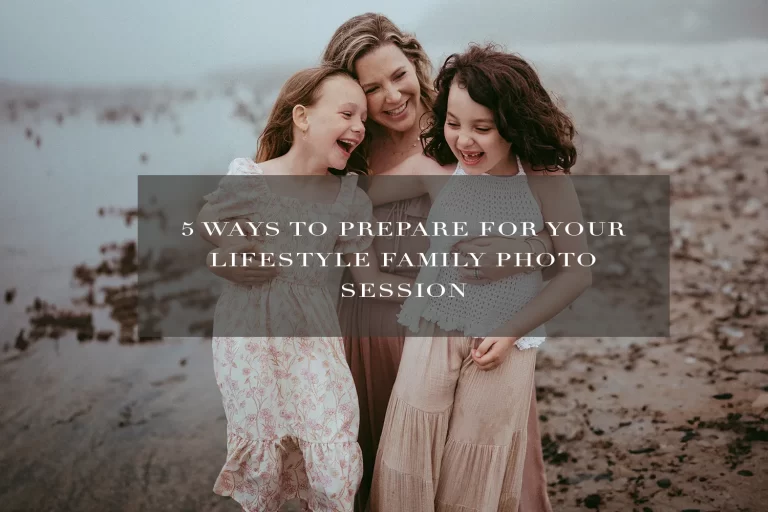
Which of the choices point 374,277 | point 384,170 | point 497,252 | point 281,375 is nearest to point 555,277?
point 497,252

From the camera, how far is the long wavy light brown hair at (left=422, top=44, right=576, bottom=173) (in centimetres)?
179

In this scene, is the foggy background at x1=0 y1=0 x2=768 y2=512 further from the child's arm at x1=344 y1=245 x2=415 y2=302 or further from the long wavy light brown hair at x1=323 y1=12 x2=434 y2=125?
the long wavy light brown hair at x1=323 y1=12 x2=434 y2=125

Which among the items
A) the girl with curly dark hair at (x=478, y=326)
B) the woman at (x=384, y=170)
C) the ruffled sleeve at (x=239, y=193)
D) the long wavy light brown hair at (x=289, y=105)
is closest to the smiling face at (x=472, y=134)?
the girl with curly dark hair at (x=478, y=326)

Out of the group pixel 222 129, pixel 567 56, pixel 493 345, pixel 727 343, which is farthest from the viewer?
pixel 567 56

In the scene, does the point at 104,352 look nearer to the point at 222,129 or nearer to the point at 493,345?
the point at 222,129

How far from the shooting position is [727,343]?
4.09m

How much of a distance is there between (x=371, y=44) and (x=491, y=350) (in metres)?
0.94

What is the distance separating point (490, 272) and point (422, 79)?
2.39 feet

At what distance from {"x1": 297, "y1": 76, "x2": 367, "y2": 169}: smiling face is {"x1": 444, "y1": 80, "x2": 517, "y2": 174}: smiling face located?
0.91ft

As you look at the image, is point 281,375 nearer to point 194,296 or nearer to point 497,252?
point 497,252

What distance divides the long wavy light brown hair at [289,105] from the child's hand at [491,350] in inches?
26.7

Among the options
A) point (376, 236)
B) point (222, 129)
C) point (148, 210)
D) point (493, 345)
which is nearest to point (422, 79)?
point (376, 236)

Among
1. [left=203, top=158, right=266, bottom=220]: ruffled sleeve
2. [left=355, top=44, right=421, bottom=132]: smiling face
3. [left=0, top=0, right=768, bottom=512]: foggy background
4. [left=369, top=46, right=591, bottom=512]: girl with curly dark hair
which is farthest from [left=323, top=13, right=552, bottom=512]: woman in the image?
[left=0, top=0, right=768, bottom=512]: foggy background

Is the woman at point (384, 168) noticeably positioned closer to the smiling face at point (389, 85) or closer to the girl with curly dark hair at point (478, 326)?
the smiling face at point (389, 85)
